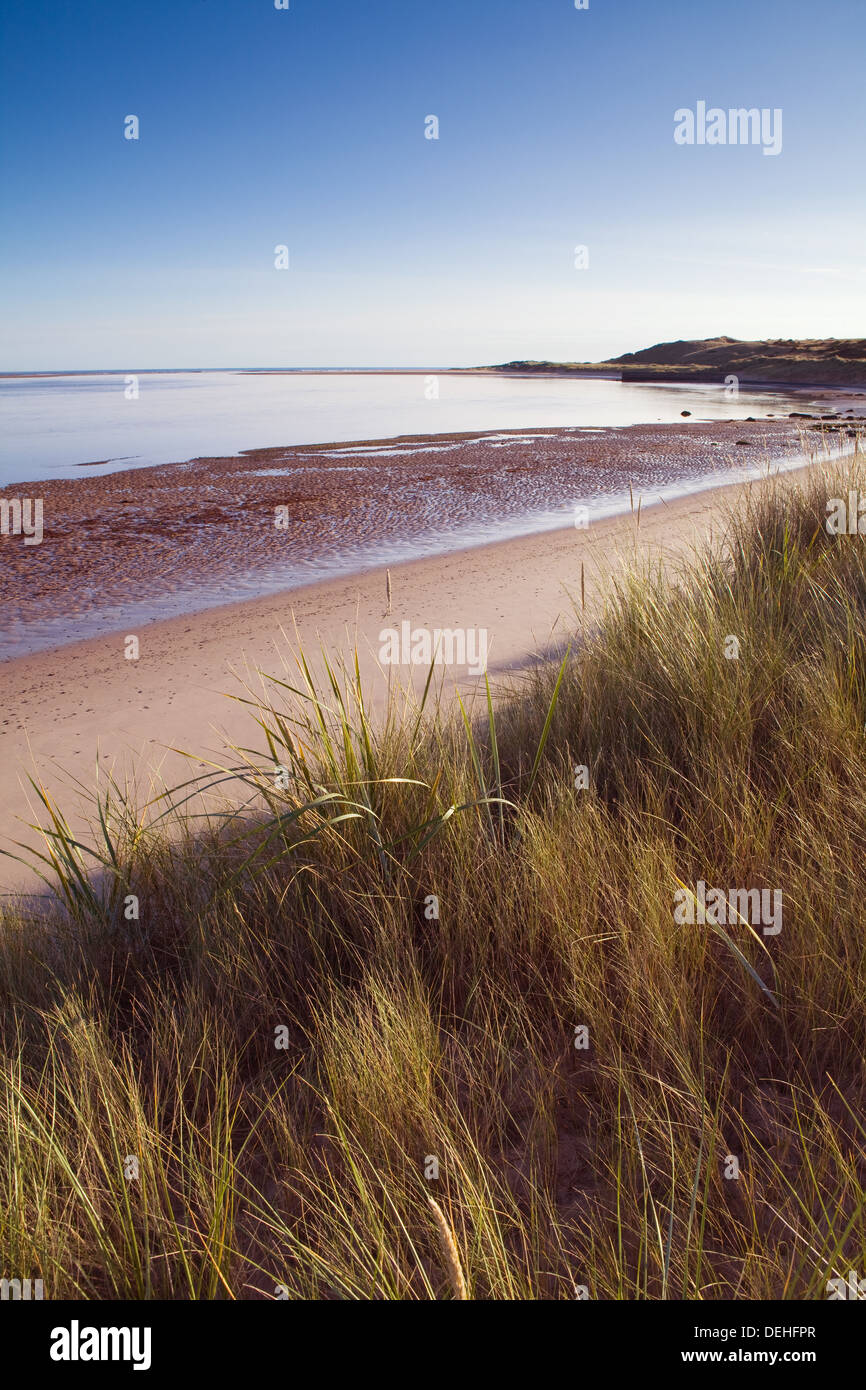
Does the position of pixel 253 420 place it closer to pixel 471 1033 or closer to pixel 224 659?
pixel 224 659

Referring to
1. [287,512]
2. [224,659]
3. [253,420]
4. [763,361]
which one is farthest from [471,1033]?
[763,361]

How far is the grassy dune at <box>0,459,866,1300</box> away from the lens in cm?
163

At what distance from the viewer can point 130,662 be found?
7125 millimetres

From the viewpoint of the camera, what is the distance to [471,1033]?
2213 mm

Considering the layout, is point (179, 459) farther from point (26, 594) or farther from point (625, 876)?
point (625, 876)

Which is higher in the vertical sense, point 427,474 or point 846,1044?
point 427,474

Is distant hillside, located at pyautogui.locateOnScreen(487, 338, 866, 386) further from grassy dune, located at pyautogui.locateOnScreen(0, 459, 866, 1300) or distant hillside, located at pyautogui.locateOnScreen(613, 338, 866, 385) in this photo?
grassy dune, located at pyautogui.locateOnScreen(0, 459, 866, 1300)

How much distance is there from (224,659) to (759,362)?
66658 mm

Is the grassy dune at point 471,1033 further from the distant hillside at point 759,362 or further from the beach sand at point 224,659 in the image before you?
the distant hillside at point 759,362

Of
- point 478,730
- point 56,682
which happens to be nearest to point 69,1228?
point 478,730

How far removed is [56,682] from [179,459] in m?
16.0

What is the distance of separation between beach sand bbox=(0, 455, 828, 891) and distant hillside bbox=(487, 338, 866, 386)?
49.3m
